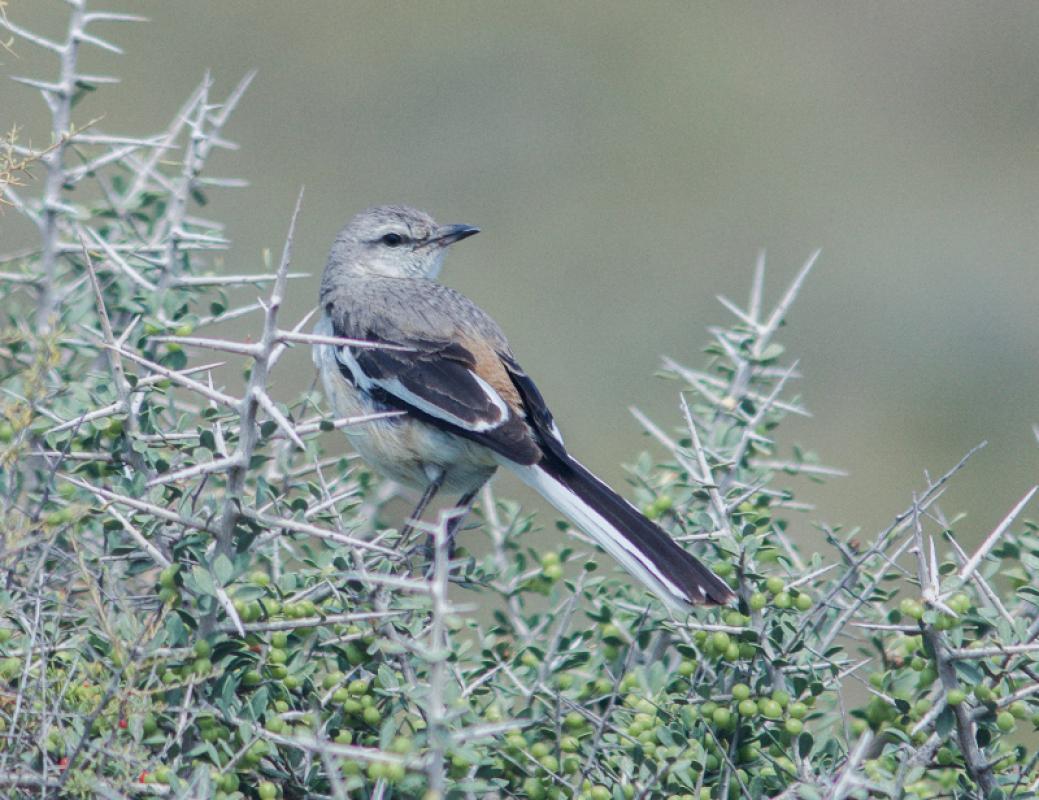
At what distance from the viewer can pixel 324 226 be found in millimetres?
10391

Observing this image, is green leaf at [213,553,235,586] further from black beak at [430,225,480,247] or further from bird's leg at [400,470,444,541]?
black beak at [430,225,480,247]

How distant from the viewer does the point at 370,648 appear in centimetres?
280

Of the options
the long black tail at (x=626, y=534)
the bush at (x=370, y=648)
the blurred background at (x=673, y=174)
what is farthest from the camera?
the blurred background at (x=673, y=174)

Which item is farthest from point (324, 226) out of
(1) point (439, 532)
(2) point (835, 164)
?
(1) point (439, 532)

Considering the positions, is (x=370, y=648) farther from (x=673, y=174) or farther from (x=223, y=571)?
(x=673, y=174)

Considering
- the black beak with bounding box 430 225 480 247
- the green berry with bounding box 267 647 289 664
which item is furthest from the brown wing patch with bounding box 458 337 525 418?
the green berry with bounding box 267 647 289 664

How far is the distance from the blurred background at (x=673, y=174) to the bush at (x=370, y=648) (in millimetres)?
5008

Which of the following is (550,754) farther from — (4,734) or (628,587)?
(4,734)

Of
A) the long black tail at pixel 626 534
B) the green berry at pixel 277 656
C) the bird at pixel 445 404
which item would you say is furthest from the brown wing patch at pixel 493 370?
the green berry at pixel 277 656

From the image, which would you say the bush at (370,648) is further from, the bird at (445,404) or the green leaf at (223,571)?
the bird at (445,404)

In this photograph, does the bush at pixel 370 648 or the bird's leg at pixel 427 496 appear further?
the bird's leg at pixel 427 496

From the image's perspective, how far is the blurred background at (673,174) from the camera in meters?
9.33

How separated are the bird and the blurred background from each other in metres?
3.61

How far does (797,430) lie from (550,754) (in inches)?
244
